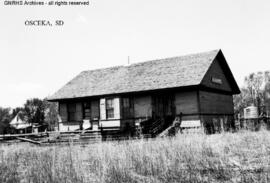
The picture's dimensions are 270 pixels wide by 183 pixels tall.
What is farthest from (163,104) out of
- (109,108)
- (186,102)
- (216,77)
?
(216,77)

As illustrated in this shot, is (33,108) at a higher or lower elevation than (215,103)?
higher

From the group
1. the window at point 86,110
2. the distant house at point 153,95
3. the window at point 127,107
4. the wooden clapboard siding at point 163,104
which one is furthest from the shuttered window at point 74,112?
the wooden clapboard siding at point 163,104

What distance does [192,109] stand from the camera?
870 inches

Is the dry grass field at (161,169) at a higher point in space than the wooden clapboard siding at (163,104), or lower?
lower

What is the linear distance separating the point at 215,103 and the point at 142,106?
5.68 meters

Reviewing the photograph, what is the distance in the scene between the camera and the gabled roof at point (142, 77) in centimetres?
2252

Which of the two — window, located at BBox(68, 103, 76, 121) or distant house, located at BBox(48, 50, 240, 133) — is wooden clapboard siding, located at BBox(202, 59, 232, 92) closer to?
distant house, located at BBox(48, 50, 240, 133)

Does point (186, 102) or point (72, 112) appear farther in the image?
point (72, 112)

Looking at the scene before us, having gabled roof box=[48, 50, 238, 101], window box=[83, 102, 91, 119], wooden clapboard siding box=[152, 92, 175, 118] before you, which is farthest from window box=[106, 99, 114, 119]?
wooden clapboard siding box=[152, 92, 175, 118]

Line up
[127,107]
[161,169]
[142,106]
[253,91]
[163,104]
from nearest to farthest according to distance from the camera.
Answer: [161,169], [163,104], [142,106], [127,107], [253,91]

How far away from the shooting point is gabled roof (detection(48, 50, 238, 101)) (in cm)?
2252

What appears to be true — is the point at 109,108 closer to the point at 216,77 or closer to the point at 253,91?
the point at 216,77

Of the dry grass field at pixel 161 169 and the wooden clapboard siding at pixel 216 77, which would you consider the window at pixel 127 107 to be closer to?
the wooden clapboard siding at pixel 216 77

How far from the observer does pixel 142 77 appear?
81.8 feet
